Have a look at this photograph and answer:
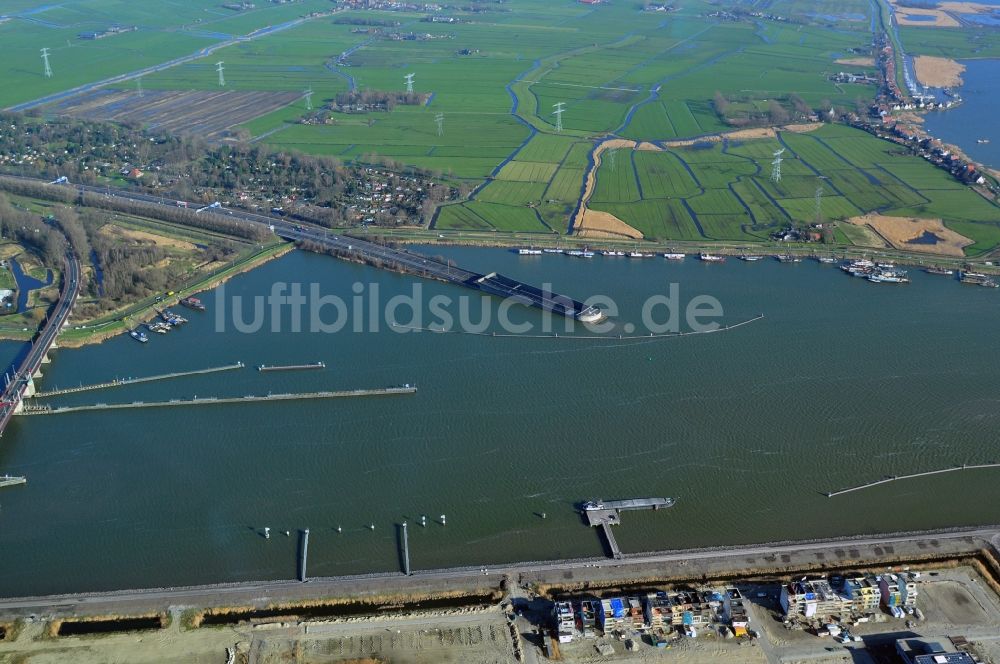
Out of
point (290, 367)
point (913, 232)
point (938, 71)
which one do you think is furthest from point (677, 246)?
point (938, 71)

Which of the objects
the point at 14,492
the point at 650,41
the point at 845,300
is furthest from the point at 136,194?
the point at 650,41

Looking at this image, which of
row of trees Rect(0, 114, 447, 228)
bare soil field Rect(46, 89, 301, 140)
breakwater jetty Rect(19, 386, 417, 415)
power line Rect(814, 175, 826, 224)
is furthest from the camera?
bare soil field Rect(46, 89, 301, 140)

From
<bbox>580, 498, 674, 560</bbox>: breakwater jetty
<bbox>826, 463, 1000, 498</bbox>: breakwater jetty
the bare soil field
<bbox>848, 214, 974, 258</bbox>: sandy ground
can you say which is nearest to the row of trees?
the bare soil field

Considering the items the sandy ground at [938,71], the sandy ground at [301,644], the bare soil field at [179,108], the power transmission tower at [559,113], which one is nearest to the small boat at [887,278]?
the sandy ground at [301,644]

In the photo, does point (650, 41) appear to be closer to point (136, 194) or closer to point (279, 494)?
point (136, 194)

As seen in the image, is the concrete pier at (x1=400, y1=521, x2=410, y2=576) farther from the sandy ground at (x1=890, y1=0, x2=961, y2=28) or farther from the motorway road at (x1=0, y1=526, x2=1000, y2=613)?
the sandy ground at (x1=890, y1=0, x2=961, y2=28)

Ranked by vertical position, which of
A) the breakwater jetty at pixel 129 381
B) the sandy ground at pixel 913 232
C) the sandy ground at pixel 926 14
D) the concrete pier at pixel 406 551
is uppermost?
the sandy ground at pixel 926 14

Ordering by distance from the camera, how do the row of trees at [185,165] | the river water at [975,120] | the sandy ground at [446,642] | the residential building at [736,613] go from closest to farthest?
the sandy ground at [446,642], the residential building at [736,613], the row of trees at [185,165], the river water at [975,120]

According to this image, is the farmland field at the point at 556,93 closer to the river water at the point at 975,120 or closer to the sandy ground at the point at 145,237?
the river water at the point at 975,120
